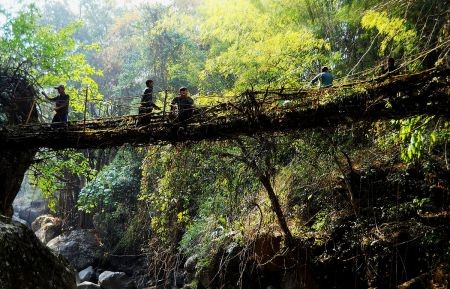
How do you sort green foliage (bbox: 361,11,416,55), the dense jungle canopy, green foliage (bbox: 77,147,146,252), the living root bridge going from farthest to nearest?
green foliage (bbox: 77,147,146,252) → green foliage (bbox: 361,11,416,55) → the dense jungle canopy → the living root bridge

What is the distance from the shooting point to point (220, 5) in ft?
38.8

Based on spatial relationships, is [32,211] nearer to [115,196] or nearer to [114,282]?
[115,196]

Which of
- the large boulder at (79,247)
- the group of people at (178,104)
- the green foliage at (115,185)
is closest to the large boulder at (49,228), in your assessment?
the large boulder at (79,247)

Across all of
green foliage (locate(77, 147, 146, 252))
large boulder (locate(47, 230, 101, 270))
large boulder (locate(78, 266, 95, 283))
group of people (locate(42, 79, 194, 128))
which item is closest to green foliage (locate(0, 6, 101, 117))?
group of people (locate(42, 79, 194, 128))

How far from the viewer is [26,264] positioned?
5.87 meters

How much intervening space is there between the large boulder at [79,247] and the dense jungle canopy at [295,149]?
53.6 inches

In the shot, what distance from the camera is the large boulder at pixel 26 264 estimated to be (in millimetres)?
5512

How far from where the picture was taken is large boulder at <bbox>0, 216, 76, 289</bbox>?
551 centimetres

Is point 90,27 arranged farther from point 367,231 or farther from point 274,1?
point 367,231

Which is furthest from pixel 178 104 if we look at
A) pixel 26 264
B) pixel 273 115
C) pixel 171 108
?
pixel 26 264

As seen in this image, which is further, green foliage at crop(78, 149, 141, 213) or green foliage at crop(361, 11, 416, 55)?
green foliage at crop(78, 149, 141, 213)

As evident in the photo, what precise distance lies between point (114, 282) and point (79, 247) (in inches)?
132

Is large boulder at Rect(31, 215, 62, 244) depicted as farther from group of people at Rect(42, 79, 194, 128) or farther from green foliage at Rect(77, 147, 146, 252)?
group of people at Rect(42, 79, 194, 128)

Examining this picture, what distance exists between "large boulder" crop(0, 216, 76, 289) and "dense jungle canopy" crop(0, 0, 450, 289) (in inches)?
9.5
